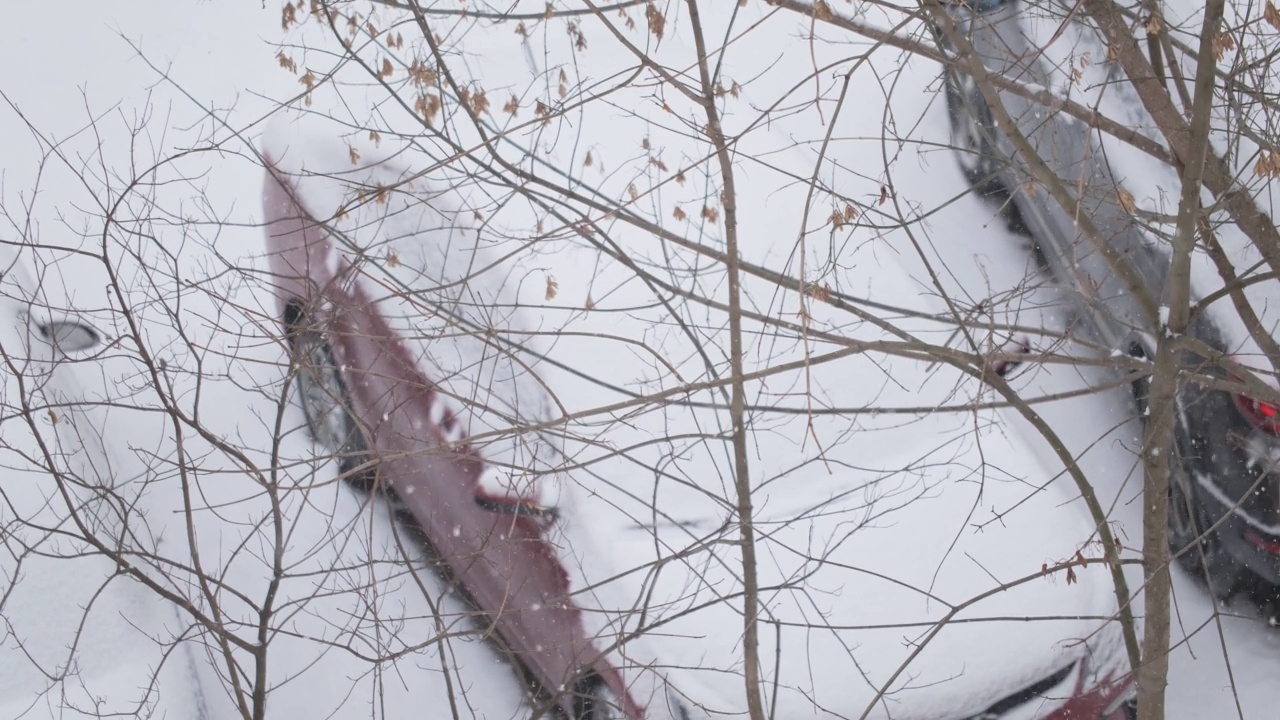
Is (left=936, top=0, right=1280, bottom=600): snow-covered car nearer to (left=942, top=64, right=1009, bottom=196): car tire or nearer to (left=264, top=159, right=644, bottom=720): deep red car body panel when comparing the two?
(left=942, top=64, right=1009, bottom=196): car tire

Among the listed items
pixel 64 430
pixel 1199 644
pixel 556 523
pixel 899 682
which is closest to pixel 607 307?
pixel 556 523

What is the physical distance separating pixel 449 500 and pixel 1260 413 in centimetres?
338

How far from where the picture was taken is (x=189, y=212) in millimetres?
4668

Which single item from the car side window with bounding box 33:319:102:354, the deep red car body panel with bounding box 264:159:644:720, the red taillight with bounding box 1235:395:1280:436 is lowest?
the red taillight with bounding box 1235:395:1280:436

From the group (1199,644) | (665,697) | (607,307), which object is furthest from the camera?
(1199,644)

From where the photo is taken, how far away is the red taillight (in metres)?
3.72

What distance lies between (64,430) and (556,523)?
1.99 m

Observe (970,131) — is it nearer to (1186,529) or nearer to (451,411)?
(1186,529)

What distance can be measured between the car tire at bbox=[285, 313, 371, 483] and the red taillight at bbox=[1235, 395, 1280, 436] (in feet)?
12.0

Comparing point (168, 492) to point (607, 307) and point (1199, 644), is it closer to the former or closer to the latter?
point (607, 307)

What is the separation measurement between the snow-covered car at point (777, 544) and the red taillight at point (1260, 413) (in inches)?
39.1

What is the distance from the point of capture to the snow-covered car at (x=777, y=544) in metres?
3.18

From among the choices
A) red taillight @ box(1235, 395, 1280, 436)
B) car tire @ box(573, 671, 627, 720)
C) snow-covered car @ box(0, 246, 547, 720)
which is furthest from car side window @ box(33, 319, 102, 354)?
red taillight @ box(1235, 395, 1280, 436)

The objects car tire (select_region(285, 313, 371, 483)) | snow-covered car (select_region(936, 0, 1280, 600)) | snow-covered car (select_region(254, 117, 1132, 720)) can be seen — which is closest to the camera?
snow-covered car (select_region(254, 117, 1132, 720))
